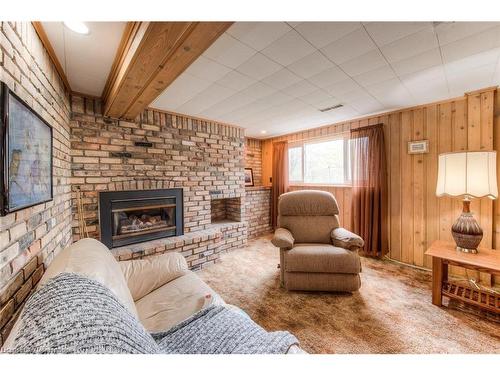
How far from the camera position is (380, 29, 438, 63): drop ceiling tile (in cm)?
139

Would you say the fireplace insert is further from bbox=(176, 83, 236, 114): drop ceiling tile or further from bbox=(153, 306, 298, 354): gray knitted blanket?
bbox=(153, 306, 298, 354): gray knitted blanket

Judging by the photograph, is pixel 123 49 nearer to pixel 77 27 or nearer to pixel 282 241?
pixel 77 27

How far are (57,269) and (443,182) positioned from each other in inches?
122

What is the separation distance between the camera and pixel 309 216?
106 inches

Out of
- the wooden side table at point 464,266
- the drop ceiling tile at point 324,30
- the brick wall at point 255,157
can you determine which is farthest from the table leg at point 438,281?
the brick wall at point 255,157

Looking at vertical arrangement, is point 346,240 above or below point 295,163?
below

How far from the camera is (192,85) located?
6.89ft

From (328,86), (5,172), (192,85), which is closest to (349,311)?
(328,86)

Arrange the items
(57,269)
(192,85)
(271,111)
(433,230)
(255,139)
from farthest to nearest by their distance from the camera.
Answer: (255,139), (271,111), (433,230), (192,85), (57,269)

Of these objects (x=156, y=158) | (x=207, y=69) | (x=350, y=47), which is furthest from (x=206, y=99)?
(x=350, y=47)

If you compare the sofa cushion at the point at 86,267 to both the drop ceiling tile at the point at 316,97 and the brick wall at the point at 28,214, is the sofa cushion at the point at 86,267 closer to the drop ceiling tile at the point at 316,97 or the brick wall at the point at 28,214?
the brick wall at the point at 28,214

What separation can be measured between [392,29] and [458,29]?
428 mm

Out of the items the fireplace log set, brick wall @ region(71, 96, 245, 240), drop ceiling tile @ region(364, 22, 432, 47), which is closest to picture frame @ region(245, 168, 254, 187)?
brick wall @ region(71, 96, 245, 240)
